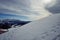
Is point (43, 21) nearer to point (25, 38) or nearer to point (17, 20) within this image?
point (17, 20)

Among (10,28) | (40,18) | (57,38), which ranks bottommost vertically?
(57,38)

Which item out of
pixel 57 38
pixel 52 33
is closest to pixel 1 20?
pixel 52 33

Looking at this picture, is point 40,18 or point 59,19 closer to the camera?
point 59,19

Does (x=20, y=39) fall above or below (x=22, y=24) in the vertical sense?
below

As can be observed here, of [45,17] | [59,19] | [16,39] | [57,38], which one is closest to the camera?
[57,38]

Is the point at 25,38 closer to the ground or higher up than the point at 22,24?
closer to the ground

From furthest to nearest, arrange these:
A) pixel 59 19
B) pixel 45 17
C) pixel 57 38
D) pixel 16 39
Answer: pixel 45 17 → pixel 59 19 → pixel 16 39 → pixel 57 38

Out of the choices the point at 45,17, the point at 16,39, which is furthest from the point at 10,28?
the point at 45,17

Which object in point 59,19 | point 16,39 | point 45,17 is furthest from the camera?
point 45,17

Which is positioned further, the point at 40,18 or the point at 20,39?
the point at 40,18

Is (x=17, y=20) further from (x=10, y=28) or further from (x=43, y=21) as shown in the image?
(x=43, y=21)
